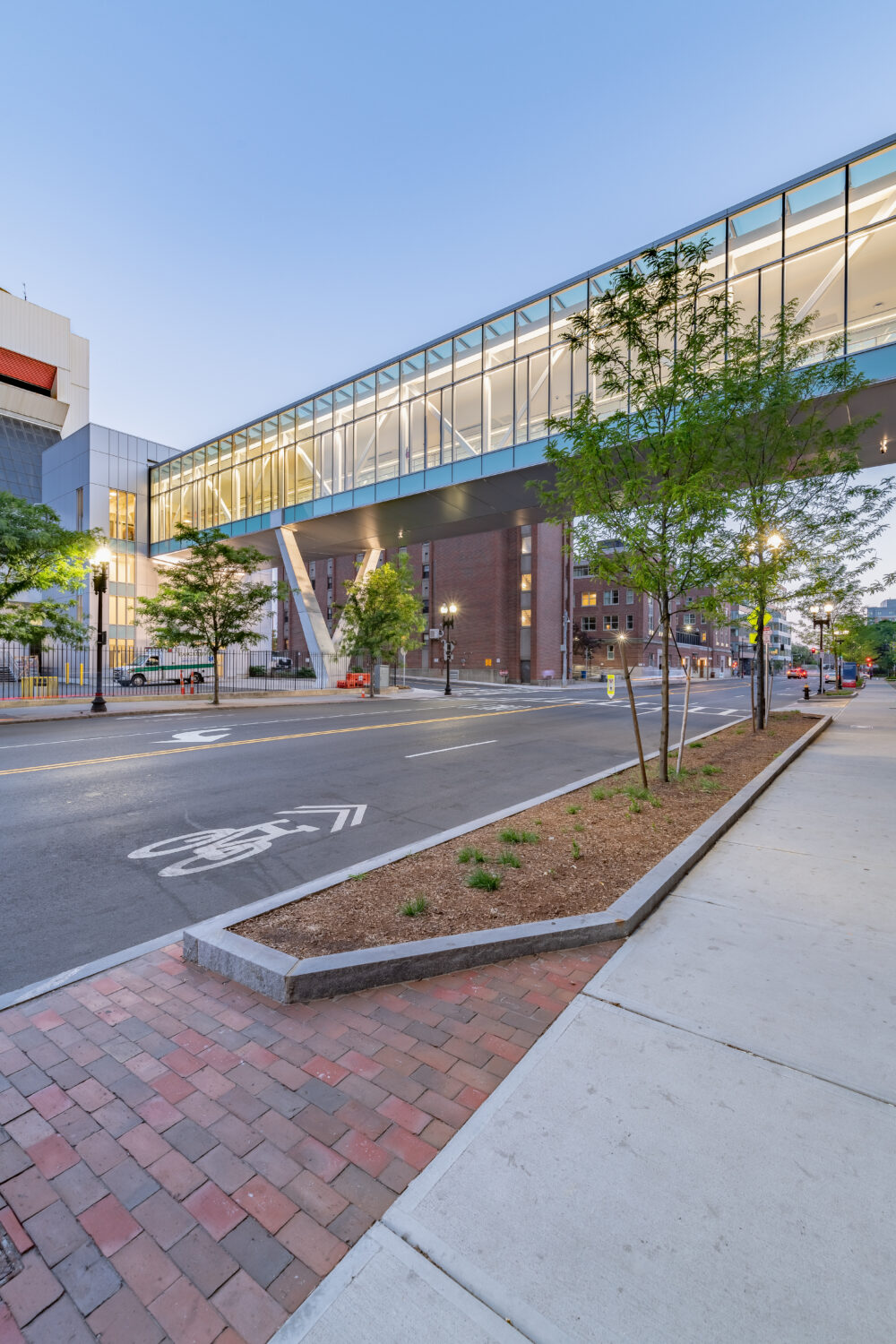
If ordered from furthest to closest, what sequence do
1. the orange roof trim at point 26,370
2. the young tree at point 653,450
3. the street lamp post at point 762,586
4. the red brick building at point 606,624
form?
the red brick building at point 606,624 < the orange roof trim at point 26,370 < the street lamp post at point 762,586 < the young tree at point 653,450

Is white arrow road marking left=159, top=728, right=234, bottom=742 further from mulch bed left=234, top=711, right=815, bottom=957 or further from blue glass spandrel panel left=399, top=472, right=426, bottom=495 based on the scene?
blue glass spandrel panel left=399, top=472, right=426, bottom=495

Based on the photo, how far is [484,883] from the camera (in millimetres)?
4707

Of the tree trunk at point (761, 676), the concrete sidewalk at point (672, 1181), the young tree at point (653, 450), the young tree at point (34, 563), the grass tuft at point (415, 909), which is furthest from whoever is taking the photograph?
the young tree at point (34, 563)

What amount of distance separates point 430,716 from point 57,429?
2856 inches

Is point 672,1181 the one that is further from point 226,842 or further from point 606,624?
point 606,624

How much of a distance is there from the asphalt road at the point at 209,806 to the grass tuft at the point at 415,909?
3.63 ft

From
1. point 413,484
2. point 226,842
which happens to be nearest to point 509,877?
point 226,842

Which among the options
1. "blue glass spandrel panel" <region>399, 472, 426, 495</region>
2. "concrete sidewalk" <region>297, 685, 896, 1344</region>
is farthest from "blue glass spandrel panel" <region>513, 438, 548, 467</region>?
"concrete sidewalk" <region>297, 685, 896, 1344</region>

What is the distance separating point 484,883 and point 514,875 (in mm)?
415

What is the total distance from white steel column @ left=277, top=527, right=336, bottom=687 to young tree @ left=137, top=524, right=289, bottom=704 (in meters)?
7.99

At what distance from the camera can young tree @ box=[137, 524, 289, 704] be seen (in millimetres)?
24188

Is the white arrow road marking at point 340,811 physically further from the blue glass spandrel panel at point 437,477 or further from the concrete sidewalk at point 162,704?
the blue glass spandrel panel at point 437,477

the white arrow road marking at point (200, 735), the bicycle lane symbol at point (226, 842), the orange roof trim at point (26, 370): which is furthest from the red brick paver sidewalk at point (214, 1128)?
the orange roof trim at point (26, 370)

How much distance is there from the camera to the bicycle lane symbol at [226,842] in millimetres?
5695
